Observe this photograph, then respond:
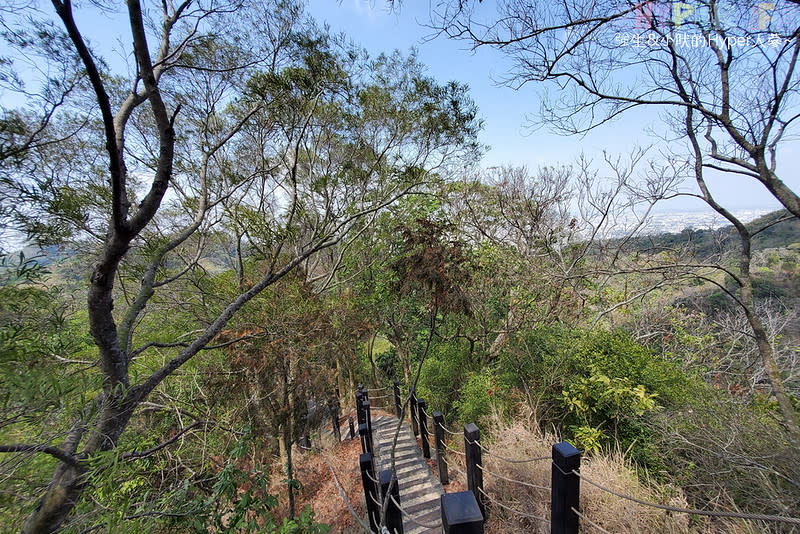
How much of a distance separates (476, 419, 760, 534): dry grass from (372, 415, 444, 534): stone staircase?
3.34 feet

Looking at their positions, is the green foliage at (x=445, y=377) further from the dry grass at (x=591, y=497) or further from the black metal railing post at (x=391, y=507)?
the black metal railing post at (x=391, y=507)

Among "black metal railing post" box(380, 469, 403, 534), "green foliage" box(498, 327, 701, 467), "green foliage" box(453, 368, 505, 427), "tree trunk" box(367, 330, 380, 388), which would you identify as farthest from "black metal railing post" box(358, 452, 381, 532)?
"tree trunk" box(367, 330, 380, 388)

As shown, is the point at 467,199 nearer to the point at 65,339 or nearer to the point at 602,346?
Result: the point at 602,346

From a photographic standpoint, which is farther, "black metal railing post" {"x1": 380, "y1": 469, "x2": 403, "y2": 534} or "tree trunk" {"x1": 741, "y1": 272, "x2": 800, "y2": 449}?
"tree trunk" {"x1": 741, "y1": 272, "x2": 800, "y2": 449}

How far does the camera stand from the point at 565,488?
5.65 feet

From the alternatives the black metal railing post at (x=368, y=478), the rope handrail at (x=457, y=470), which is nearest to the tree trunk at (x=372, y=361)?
the rope handrail at (x=457, y=470)

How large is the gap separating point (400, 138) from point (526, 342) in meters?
5.70

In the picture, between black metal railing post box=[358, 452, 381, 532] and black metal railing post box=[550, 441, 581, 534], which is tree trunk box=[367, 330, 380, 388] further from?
black metal railing post box=[550, 441, 581, 534]

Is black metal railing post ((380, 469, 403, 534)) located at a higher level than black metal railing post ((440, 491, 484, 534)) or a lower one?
lower

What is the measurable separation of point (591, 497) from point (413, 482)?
10.2 feet

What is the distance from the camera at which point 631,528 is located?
2225 millimetres

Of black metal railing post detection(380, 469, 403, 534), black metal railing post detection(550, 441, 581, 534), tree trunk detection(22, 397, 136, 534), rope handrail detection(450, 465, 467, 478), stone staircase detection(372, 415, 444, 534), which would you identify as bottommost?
stone staircase detection(372, 415, 444, 534)

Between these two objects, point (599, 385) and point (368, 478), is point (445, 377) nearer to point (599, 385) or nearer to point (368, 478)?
point (599, 385)

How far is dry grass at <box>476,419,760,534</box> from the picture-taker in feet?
7.23
